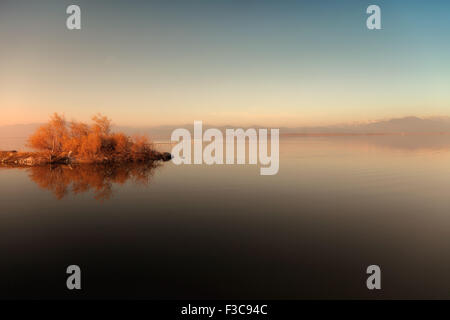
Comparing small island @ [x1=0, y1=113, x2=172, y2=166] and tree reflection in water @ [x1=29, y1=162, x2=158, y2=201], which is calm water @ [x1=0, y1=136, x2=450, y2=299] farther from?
small island @ [x1=0, y1=113, x2=172, y2=166]

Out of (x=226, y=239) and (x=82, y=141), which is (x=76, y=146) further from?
(x=226, y=239)

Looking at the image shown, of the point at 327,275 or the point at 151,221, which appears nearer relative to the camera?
the point at 327,275

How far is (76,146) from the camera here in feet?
133

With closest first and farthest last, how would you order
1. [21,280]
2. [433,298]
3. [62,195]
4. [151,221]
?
[433,298]
[21,280]
[151,221]
[62,195]

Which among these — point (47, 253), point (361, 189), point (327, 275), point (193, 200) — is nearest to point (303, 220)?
point (327, 275)

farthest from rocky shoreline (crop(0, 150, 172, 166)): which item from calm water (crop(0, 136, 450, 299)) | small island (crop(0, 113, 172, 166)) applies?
calm water (crop(0, 136, 450, 299))

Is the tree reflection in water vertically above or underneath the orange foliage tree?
underneath

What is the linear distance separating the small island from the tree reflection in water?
378 centimetres

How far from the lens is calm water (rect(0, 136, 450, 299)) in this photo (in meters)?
8.98

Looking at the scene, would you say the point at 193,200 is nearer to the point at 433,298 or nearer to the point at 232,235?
the point at 232,235

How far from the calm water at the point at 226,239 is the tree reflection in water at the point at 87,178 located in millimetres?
316

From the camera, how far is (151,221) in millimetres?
15023

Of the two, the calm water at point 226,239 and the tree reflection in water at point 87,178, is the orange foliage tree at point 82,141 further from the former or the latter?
the calm water at point 226,239

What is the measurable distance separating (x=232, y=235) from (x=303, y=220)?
185 inches
